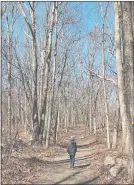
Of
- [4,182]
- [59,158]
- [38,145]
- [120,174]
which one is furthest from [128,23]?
[38,145]

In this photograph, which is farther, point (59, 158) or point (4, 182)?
point (59, 158)

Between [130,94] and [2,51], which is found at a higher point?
[2,51]

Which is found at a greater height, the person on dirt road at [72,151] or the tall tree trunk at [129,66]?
the tall tree trunk at [129,66]

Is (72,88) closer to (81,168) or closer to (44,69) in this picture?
(44,69)

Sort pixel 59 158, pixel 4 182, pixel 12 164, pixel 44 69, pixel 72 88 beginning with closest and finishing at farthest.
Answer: pixel 4 182 → pixel 12 164 → pixel 59 158 → pixel 44 69 → pixel 72 88

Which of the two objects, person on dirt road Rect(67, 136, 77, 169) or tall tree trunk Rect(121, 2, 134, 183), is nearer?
tall tree trunk Rect(121, 2, 134, 183)

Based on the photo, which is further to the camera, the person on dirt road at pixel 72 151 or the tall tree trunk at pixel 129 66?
the person on dirt road at pixel 72 151

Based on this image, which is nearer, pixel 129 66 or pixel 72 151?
pixel 129 66

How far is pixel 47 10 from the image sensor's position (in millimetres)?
30672

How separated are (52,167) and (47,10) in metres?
16.3

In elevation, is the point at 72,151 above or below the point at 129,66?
below

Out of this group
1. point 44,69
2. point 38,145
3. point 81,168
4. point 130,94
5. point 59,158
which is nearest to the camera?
point 130,94

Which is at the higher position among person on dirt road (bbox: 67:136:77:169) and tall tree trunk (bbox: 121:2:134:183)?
tall tree trunk (bbox: 121:2:134:183)

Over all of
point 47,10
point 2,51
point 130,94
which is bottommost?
point 130,94
